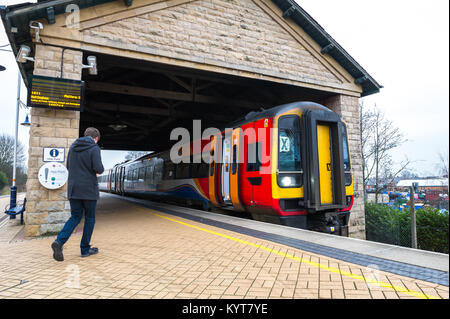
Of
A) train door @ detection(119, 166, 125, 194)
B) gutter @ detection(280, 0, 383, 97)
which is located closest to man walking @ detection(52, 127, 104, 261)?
gutter @ detection(280, 0, 383, 97)

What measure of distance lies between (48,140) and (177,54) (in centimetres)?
409

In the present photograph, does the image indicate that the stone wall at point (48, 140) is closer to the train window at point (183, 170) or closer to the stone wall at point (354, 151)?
the train window at point (183, 170)

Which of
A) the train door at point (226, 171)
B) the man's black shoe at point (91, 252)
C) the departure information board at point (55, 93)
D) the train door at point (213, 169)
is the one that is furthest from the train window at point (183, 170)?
the man's black shoe at point (91, 252)

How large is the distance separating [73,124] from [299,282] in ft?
20.8

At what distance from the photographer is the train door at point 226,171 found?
806 cm

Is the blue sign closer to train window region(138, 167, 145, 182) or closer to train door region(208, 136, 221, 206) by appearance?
train door region(208, 136, 221, 206)

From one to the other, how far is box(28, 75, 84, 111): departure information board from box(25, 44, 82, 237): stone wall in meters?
0.19

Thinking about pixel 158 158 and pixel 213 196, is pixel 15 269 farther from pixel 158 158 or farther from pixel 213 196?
pixel 158 158

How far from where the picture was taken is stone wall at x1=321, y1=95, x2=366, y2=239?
1025cm

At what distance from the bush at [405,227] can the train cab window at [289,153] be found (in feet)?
18.8

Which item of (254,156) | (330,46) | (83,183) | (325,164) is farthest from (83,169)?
(330,46)

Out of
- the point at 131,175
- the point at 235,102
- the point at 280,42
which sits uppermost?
the point at 280,42
